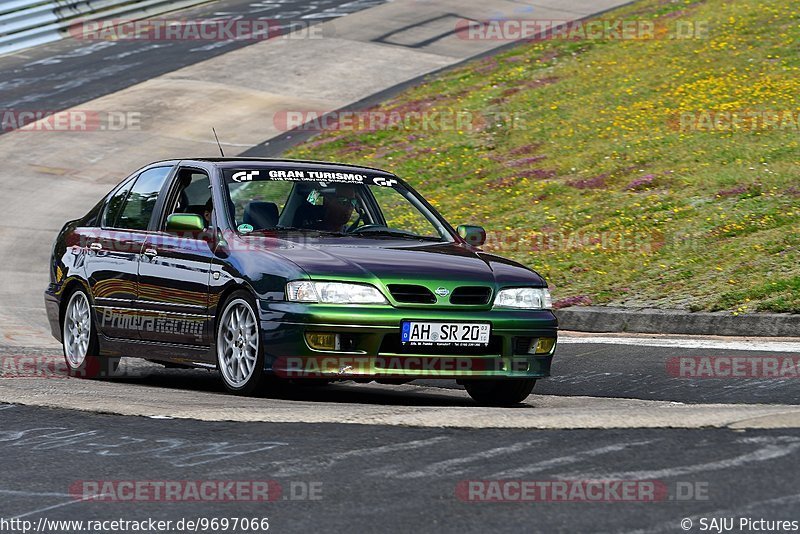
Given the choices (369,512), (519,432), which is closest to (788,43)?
(519,432)

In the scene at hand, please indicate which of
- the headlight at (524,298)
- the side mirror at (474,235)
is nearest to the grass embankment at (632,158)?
the side mirror at (474,235)

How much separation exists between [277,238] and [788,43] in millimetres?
18481

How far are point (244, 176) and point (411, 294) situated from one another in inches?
70.6

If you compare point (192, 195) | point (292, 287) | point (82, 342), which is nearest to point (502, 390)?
point (292, 287)

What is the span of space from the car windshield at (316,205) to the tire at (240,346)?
670mm

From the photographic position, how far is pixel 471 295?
27.7 feet

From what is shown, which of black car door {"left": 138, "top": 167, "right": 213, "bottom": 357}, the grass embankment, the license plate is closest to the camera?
the license plate

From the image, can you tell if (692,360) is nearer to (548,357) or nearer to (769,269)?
(548,357)

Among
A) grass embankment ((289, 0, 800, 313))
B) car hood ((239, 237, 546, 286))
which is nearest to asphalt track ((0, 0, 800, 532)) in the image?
car hood ((239, 237, 546, 286))

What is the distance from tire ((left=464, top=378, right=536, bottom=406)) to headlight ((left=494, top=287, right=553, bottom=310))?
459mm

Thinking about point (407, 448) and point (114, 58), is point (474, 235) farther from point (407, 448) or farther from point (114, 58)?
point (114, 58)

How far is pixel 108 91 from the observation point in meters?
31.0

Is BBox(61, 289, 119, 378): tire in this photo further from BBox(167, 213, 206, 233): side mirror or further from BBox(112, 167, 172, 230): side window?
BBox(167, 213, 206, 233): side mirror

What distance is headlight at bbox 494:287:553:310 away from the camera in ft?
28.0
